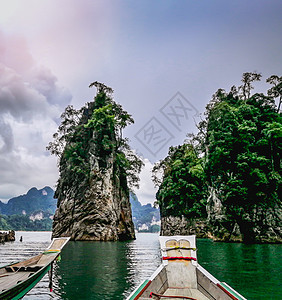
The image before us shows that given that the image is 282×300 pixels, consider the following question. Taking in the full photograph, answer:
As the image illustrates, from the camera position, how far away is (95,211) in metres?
35.1

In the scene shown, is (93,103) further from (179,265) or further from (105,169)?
(179,265)

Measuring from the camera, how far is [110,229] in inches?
1371

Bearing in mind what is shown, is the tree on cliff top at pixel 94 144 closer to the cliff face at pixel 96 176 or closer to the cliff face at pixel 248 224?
the cliff face at pixel 96 176

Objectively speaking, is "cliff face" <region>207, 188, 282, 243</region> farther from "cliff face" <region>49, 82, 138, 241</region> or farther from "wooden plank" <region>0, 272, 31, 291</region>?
"wooden plank" <region>0, 272, 31, 291</region>

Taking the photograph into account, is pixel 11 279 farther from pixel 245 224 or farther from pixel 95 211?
pixel 95 211

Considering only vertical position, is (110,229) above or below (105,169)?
below

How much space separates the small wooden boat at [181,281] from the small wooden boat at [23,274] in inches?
105

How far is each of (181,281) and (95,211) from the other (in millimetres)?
29706

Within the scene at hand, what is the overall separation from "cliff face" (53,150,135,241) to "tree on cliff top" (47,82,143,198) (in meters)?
1.16

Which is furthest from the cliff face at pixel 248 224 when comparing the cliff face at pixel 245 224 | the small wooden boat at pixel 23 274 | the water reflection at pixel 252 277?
the small wooden boat at pixel 23 274

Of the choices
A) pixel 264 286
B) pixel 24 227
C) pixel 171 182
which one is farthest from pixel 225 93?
pixel 24 227

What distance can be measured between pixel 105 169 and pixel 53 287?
29.9m

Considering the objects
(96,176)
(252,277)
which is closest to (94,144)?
(96,176)

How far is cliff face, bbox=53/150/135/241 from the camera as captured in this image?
34562mm
